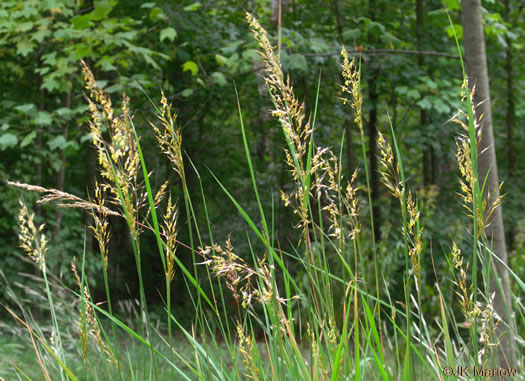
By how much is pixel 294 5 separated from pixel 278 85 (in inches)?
336

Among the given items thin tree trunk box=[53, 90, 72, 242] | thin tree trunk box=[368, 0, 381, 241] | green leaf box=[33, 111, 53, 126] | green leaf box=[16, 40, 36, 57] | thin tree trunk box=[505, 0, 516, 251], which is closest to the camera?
green leaf box=[33, 111, 53, 126]

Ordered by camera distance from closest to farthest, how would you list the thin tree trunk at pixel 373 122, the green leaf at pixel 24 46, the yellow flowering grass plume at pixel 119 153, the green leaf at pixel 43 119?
the yellow flowering grass plume at pixel 119 153, the green leaf at pixel 43 119, the green leaf at pixel 24 46, the thin tree trunk at pixel 373 122

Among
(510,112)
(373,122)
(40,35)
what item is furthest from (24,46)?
(510,112)

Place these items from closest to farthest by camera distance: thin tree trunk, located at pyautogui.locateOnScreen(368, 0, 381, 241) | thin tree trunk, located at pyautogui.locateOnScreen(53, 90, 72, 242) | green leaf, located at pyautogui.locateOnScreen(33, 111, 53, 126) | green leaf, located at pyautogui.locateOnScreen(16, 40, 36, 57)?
green leaf, located at pyautogui.locateOnScreen(33, 111, 53, 126) < green leaf, located at pyautogui.locateOnScreen(16, 40, 36, 57) < thin tree trunk, located at pyautogui.locateOnScreen(53, 90, 72, 242) < thin tree trunk, located at pyautogui.locateOnScreen(368, 0, 381, 241)

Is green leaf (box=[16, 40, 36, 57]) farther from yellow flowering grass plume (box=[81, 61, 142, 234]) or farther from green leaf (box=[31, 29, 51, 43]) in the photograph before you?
yellow flowering grass plume (box=[81, 61, 142, 234])

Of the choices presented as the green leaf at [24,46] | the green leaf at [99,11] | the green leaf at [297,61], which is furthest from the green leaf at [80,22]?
the green leaf at [297,61]

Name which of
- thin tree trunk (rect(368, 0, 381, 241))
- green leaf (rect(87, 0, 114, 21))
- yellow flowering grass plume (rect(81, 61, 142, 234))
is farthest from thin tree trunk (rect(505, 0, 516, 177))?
yellow flowering grass plume (rect(81, 61, 142, 234))

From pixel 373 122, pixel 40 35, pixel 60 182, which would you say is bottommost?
pixel 60 182

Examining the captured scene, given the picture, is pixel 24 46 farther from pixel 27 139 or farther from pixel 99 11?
pixel 27 139

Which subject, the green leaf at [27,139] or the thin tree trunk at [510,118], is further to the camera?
the thin tree trunk at [510,118]

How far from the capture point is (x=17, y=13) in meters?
4.67

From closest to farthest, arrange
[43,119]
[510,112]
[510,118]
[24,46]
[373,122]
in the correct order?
[43,119] → [24,46] → [373,122] → [510,112] → [510,118]

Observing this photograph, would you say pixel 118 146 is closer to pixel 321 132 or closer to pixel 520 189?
pixel 321 132

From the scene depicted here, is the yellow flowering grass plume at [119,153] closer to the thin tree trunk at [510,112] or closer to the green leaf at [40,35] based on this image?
the green leaf at [40,35]
